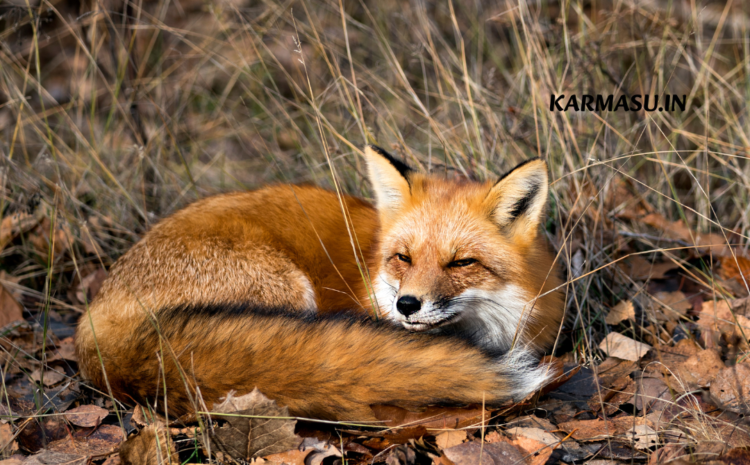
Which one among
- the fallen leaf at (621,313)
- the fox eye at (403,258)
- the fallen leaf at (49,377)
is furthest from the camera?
the fallen leaf at (621,313)

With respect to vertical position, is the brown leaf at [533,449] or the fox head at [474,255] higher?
the fox head at [474,255]

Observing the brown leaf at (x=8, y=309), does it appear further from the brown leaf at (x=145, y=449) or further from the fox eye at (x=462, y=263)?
the fox eye at (x=462, y=263)

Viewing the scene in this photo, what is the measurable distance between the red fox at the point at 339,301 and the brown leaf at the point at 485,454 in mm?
187

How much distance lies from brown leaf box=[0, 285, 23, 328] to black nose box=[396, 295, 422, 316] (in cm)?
269

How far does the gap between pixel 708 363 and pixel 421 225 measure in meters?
1.63

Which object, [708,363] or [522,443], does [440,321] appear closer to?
[522,443]

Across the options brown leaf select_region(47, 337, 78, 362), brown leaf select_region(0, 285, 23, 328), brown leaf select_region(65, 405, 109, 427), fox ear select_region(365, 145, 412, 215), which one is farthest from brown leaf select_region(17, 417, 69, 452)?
fox ear select_region(365, 145, 412, 215)

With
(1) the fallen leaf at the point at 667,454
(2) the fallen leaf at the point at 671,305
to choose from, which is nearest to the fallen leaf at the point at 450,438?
(1) the fallen leaf at the point at 667,454

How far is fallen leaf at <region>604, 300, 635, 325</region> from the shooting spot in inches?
131

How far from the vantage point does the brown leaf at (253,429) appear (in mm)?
2285

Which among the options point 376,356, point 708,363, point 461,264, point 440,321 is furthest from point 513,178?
point 708,363

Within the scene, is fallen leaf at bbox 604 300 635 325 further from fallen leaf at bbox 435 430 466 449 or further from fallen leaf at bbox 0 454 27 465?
fallen leaf at bbox 0 454 27 465

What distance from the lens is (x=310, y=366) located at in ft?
7.66

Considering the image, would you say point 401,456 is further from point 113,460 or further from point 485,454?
point 113,460
